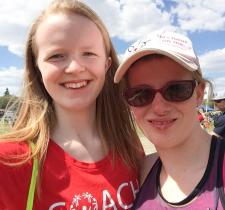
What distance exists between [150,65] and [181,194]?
0.68 meters

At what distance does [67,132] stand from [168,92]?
77 cm

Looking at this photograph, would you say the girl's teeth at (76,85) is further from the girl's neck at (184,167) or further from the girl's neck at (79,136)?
the girl's neck at (184,167)

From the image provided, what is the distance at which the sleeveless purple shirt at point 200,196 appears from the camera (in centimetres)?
178

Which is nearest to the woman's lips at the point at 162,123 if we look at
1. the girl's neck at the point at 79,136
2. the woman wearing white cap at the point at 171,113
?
the woman wearing white cap at the point at 171,113

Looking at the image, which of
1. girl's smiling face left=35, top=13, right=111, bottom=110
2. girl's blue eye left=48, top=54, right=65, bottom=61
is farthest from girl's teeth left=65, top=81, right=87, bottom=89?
girl's blue eye left=48, top=54, right=65, bottom=61

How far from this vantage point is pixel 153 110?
7.02 ft

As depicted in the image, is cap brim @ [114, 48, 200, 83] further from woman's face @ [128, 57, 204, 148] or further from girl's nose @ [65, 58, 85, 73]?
girl's nose @ [65, 58, 85, 73]

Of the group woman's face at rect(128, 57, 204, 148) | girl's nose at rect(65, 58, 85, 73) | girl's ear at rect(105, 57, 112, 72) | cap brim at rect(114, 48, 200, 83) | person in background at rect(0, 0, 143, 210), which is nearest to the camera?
cap brim at rect(114, 48, 200, 83)

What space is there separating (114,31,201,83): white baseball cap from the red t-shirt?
632 millimetres

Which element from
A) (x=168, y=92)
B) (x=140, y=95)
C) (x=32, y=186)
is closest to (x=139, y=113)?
(x=140, y=95)

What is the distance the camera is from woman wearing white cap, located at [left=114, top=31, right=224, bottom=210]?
1.94 m

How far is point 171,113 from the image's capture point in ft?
6.86

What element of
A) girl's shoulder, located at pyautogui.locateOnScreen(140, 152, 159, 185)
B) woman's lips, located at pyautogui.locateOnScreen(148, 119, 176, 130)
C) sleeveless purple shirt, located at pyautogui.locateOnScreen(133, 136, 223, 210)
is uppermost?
woman's lips, located at pyautogui.locateOnScreen(148, 119, 176, 130)

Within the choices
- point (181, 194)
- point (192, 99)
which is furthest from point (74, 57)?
point (181, 194)
